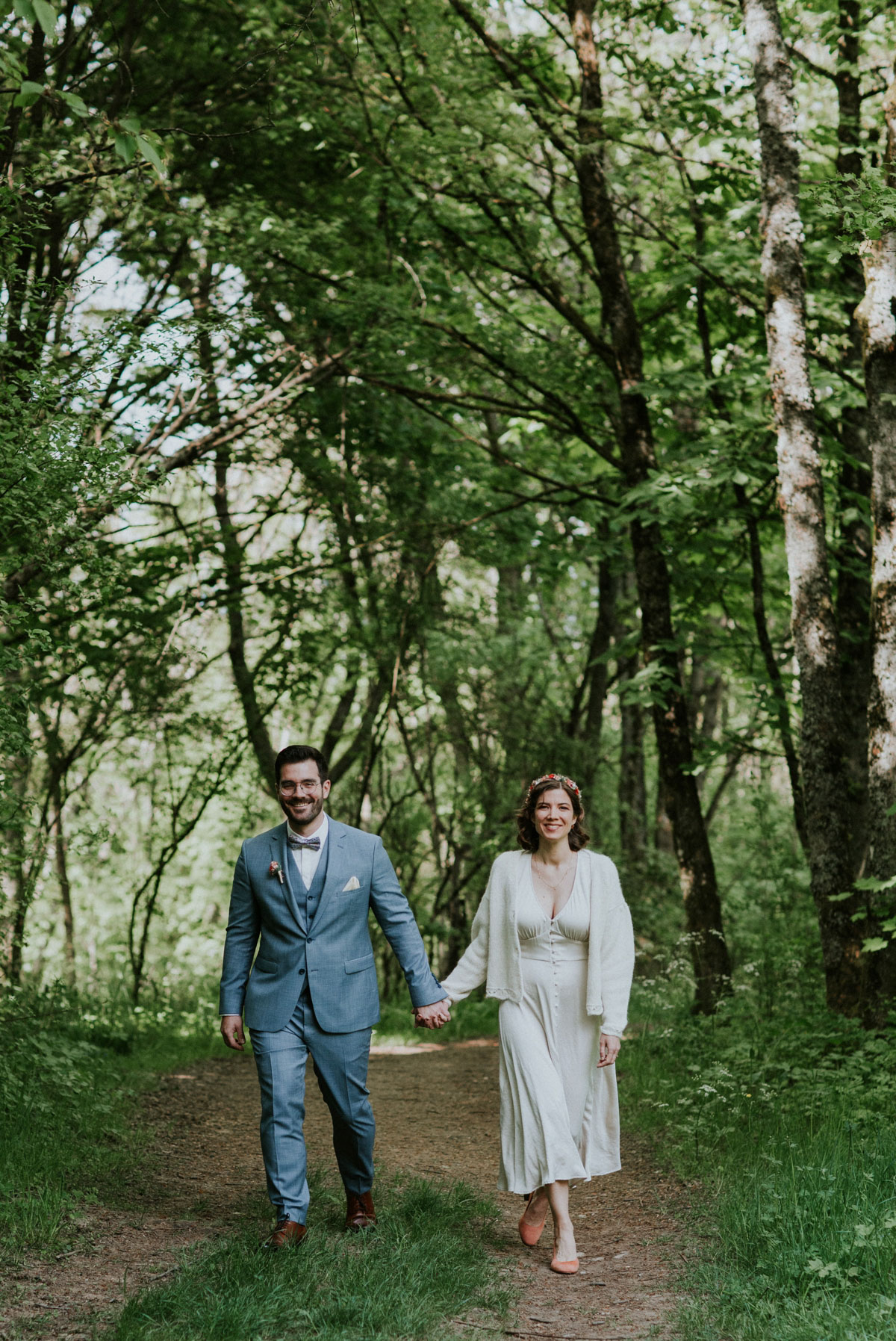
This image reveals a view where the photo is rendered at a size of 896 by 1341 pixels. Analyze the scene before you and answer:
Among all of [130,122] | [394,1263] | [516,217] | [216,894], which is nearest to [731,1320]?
[394,1263]

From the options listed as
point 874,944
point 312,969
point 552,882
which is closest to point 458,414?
point 874,944

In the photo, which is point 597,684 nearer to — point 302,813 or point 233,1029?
point 302,813

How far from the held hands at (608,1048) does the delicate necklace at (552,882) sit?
0.65m

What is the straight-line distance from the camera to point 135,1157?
6211mm

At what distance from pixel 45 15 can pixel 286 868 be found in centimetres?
319

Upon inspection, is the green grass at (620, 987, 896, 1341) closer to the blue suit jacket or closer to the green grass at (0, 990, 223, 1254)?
the blue suit jacket

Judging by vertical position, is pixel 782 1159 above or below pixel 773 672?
below

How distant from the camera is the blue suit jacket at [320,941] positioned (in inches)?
190

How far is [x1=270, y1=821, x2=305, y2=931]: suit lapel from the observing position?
4867 mm

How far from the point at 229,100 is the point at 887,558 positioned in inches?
285

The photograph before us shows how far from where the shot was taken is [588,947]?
5020mm

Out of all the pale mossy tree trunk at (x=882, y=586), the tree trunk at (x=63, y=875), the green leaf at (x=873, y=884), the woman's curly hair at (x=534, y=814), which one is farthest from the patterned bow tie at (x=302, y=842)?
the tree trunk at (x=63, y=875)

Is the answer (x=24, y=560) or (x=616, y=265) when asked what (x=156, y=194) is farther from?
(x=24, y=560)

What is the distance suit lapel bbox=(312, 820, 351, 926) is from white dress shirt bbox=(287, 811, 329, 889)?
0.04 meters
